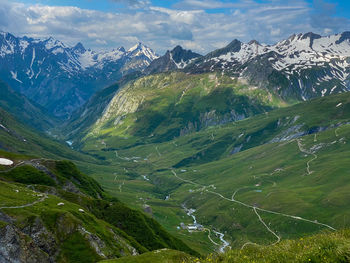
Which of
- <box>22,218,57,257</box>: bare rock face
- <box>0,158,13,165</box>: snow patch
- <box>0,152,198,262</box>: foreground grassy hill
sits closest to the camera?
<box>0,152,198,262</box>: foreground grassy hill

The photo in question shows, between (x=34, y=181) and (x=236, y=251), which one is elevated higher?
(x=236, y=251)

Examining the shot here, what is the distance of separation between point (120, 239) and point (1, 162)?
77.0 meters

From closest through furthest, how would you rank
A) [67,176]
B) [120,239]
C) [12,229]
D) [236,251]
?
[236,251] → [12,229] → [120,239] → [67,176]

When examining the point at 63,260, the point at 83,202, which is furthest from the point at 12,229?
the point at 83,202

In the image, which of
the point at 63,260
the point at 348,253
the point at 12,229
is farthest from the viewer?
the point at 63,260

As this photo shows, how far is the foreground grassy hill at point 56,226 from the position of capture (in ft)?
262

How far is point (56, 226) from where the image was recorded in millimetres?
93875

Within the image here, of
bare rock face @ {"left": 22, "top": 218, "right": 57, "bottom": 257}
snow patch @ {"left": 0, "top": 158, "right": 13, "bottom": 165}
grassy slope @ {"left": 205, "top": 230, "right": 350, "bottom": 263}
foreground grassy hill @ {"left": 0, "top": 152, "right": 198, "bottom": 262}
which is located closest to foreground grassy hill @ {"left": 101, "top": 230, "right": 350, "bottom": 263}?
grassy slope @ {"left": 205, "top": 230, "right": 350, "bottom": 263}

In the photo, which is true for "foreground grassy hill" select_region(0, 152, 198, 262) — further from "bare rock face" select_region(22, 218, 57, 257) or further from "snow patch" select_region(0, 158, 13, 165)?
"snow patch" select_region(0, 158, 13, 165)

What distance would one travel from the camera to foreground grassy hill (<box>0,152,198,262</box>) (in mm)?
79775

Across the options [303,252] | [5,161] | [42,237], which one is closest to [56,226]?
[42,237]

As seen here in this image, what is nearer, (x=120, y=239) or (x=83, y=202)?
(x=120, y=239)

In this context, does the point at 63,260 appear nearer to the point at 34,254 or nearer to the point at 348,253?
the point at 34,254

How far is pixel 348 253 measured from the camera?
19.7 metres
